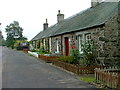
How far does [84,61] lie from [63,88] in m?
4.84

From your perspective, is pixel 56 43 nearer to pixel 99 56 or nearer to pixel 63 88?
pixel 99 56

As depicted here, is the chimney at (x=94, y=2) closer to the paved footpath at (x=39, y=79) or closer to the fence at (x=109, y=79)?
the paved footpath at (x=39, y=79)

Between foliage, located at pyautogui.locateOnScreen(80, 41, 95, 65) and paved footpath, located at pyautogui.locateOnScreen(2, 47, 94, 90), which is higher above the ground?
foliage, located at pyautogui.locateOnScreen(80, 41, 95, 65)

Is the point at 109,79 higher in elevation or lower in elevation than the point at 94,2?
lower

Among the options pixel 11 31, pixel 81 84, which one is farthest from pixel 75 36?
pixel 11 31

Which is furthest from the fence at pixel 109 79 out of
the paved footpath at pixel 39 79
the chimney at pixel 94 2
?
the chimney at pixel 94 2

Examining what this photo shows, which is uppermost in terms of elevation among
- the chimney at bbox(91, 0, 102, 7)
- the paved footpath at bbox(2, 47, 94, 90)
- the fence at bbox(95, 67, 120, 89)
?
the chimney at bbox(91, 0, 102, 7)

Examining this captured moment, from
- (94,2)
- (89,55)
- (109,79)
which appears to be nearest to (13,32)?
(94,2)

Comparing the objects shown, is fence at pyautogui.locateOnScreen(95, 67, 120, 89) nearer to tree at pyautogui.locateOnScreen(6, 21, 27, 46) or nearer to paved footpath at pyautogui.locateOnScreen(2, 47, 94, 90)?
paved footpath at pyautogui.locateOnScreen(2, 47, 94, 90)

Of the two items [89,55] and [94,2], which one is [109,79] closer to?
[89,55]

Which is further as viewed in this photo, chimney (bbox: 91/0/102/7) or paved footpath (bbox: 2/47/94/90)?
chimney (bbox: 91/0/102/7)

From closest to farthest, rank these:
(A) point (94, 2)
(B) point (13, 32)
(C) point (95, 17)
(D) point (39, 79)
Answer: (D) point (39, 79) → (C) point (95, 17) → (A) point (94, 2) → (B) point (13, 32)

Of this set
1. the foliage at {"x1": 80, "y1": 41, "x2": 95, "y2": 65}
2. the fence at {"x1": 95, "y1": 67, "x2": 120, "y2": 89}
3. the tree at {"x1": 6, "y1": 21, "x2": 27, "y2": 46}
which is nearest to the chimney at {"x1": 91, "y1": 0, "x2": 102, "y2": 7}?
the foliage at {"x1": 80, "y1": 41, "x2": 95, "y2": 65}

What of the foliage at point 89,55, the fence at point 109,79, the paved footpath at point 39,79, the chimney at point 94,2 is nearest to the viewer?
the fence at point 109,79
